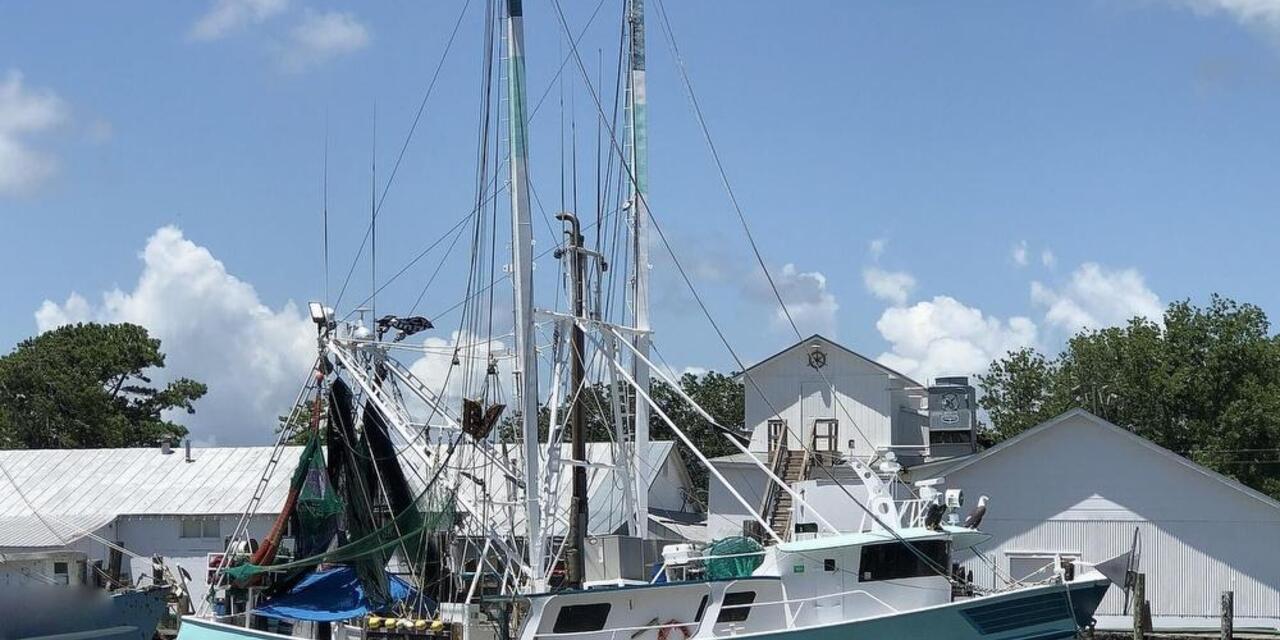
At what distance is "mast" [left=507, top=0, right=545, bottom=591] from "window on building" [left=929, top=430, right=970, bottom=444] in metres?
21.6

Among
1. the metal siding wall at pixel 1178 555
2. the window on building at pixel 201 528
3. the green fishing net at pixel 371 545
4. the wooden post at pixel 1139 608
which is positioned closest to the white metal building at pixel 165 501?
the window on building at pixel 201 528

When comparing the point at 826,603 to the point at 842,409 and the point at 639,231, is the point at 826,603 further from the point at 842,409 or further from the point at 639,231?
the point at 842,409

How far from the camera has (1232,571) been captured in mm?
39469

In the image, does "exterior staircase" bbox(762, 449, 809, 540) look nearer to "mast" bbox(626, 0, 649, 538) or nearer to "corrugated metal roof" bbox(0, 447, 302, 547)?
"mast" bbox(626, 0, 649, 538)

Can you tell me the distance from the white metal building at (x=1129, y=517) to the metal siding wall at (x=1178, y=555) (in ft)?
0.08

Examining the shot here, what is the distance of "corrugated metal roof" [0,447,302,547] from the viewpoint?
4888cm

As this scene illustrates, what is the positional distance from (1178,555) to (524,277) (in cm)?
2077

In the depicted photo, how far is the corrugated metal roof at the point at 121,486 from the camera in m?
48.9

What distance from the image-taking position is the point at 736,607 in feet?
93.5

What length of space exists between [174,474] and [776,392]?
20150mm

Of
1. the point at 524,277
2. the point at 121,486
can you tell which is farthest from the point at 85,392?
the point at 524,277

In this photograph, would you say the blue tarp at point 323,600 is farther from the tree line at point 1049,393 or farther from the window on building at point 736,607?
the tree line at point 1049,393

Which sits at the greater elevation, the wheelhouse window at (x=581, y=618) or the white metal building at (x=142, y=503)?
the white metal building at (x=142, y=503)

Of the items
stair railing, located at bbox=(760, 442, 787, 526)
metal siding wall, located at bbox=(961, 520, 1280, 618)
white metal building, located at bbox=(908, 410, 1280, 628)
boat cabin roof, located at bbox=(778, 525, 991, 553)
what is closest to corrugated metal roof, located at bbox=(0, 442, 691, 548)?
stair railing, located at bbox=(760, 442, 787, 526)
